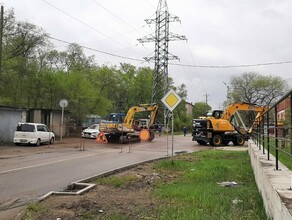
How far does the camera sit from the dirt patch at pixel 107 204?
6.80m

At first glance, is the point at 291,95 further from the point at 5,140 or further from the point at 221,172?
the point at 5,140

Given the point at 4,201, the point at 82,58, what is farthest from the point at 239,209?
the point at 82,58

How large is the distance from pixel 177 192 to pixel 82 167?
6.99 metres

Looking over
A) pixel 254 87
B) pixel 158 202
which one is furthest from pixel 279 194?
pixel 254 87

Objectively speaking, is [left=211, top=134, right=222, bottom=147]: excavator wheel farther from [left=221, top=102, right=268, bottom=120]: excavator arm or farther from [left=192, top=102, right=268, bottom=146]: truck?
[left=221, top=102, right=268, bottom=120]: excavator arm

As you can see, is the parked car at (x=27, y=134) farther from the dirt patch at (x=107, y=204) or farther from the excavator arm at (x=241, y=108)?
the dirt patch at (x=107, y=204)

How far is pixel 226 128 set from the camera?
111 ft

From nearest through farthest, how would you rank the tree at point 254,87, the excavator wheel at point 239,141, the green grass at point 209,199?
the green grass at point 209,199, the excavator wheel at point 239,141, the tree at point 254,87

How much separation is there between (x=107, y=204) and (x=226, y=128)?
2744 cm

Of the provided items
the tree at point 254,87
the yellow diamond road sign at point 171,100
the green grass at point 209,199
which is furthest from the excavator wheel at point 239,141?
the tree at point 254,87

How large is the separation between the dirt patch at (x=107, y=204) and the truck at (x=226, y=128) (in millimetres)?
23991

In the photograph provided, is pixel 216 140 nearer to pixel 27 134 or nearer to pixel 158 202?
pixel 27 134

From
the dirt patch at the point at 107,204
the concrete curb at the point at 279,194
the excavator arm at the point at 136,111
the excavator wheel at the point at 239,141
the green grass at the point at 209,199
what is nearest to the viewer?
the concrete curb at the point at 279,194

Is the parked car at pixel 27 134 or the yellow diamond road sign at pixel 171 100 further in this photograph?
the parked car at pixel 27 134
